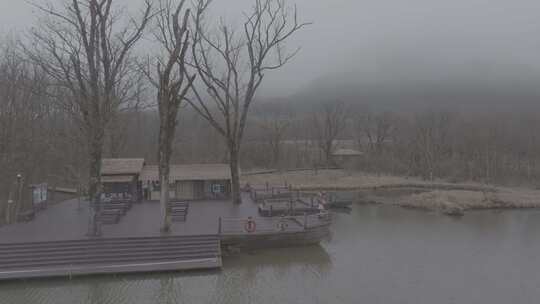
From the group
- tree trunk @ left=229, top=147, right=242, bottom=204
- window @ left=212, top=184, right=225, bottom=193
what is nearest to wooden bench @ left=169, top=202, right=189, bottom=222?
tree trunk @ left=229, top=147, right=242, bottom=204

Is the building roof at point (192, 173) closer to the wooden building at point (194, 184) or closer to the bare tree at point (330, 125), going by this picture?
the wooden building at point (194, 184)

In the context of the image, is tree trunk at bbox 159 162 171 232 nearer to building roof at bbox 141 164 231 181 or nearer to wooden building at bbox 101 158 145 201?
wooden building at bbox 101 158 145 201

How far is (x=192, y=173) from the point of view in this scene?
2827 cm

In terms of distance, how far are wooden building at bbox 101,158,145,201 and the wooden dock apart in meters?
9.67

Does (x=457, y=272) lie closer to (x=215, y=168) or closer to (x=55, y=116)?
(x=215, y=168)

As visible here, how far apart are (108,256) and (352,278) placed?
9.14m

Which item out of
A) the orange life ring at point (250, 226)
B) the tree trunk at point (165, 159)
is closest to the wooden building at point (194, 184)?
the tree trunk at point (165, 159)

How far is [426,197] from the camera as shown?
109ft

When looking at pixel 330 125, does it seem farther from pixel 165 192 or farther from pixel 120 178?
pixel 165 192

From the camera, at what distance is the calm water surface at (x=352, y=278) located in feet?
43.8

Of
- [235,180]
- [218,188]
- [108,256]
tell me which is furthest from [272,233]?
[218,188]

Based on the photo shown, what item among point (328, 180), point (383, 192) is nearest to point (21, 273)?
point (383, 192)

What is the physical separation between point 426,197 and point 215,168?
1685cm

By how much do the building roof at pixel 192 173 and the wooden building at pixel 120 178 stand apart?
0.72 metres
